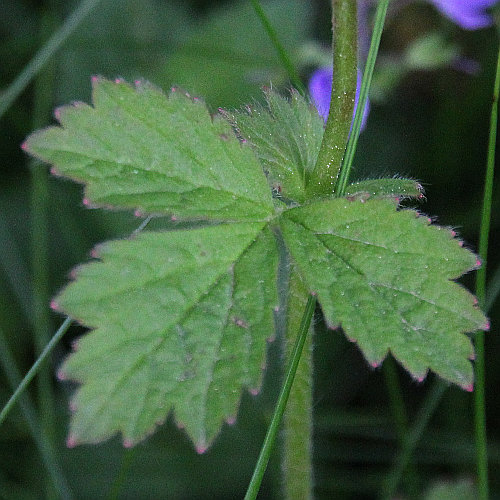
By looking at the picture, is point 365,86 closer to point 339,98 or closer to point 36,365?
point 339,98

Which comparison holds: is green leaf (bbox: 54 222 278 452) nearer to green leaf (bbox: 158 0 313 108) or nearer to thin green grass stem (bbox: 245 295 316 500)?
thin green grass stem (bbox: 245 295 316 500)

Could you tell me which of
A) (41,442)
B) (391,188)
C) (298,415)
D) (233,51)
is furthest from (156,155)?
(233,51)

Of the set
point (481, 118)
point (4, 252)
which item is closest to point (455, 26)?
point (481, 118)

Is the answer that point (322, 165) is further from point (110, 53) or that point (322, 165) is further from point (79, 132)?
point (110, 53)

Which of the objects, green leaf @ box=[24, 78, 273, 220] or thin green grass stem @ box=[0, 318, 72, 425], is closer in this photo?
green leaf @ box=[24, 78, 273, 220]

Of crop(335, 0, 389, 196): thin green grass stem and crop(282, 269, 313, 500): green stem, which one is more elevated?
crop(335, 0, 389, 196): thin green grass stem

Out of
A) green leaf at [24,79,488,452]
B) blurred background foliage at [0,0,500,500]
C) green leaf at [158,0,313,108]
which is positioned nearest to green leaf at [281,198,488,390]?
green leaf at [24,79,488,452]
